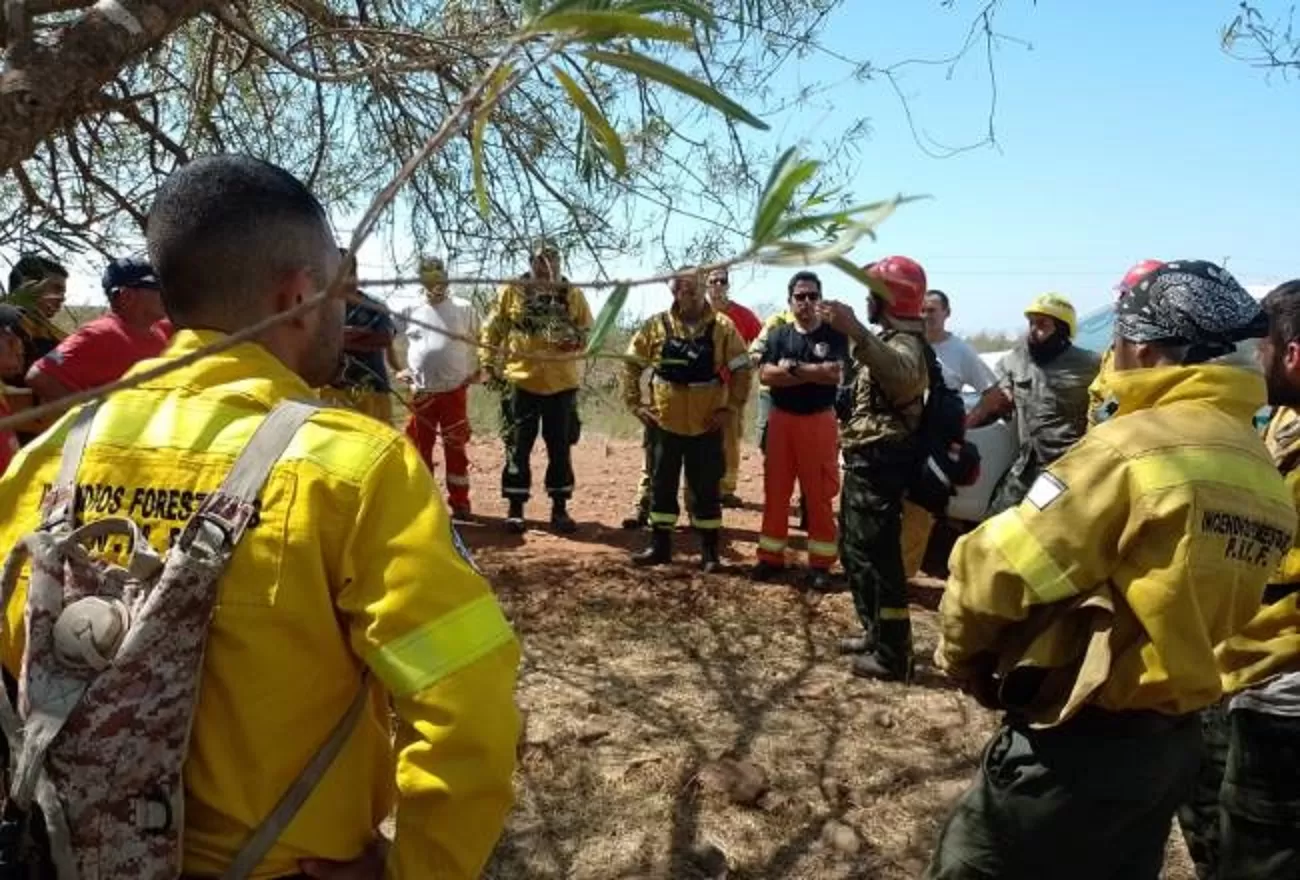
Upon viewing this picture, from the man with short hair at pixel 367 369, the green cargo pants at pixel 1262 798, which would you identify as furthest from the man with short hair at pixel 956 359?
the green cargo pants at pixel 1262 798

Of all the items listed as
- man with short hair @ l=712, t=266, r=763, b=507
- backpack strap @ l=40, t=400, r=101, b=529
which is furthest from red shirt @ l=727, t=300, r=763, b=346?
backpack strap @ l=40, t=400, r=101, b=529

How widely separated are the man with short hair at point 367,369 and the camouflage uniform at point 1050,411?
3281 millimetres

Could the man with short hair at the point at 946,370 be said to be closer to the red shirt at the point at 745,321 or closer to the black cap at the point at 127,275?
the red shirt at the point at 745,321

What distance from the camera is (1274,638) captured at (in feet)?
8.92

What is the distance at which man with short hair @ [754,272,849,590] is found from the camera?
6.79m

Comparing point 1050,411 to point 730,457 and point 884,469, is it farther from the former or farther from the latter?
point 730,457

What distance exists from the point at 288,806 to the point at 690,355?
19.2 ft

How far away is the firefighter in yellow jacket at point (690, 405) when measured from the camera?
7172 mm

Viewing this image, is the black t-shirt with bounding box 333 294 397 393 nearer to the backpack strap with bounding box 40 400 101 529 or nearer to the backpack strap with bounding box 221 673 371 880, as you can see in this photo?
the backpack strap with bounding box 40 400 101 529

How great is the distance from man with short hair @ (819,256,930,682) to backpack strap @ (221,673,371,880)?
3.82m

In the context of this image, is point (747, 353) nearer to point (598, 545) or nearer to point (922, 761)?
point (598, 545)

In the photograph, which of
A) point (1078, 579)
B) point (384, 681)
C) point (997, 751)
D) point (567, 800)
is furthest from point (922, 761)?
point (384, 681)

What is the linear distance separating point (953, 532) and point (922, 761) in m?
3.27

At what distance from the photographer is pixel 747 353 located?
288 inches
